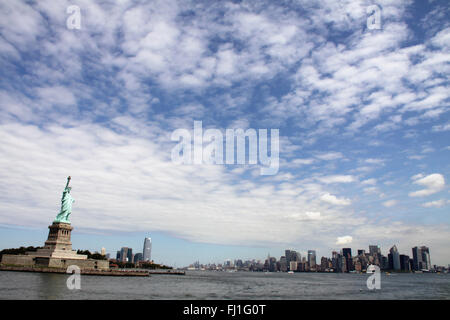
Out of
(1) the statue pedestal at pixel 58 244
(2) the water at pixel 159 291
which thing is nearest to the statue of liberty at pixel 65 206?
(1) the statue pedestal at pixel 58 244

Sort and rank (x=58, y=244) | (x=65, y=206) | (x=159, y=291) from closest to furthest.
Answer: (x=159, y=291) → (x=58, y=244) → (x=65, y=206)

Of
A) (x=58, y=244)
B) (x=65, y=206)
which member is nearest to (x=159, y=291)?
(x=58, y=244)

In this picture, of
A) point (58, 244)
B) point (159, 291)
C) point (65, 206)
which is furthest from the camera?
point (65, 206)

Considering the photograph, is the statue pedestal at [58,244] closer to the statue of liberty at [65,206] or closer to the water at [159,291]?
the statue of liberty at [65,206]

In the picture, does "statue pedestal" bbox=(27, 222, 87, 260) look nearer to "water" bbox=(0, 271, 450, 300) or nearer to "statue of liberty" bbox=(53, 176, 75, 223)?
"statue of liberty" bbox=(53, 176, 75, 223)

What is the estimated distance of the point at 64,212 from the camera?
101250 mm

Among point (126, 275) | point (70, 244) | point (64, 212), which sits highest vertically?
point (64, 212)

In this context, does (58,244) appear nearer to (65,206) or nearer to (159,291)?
(65,206)

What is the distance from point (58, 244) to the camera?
313ft

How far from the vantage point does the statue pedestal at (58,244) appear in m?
93.4

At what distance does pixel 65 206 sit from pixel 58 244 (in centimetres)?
1278
